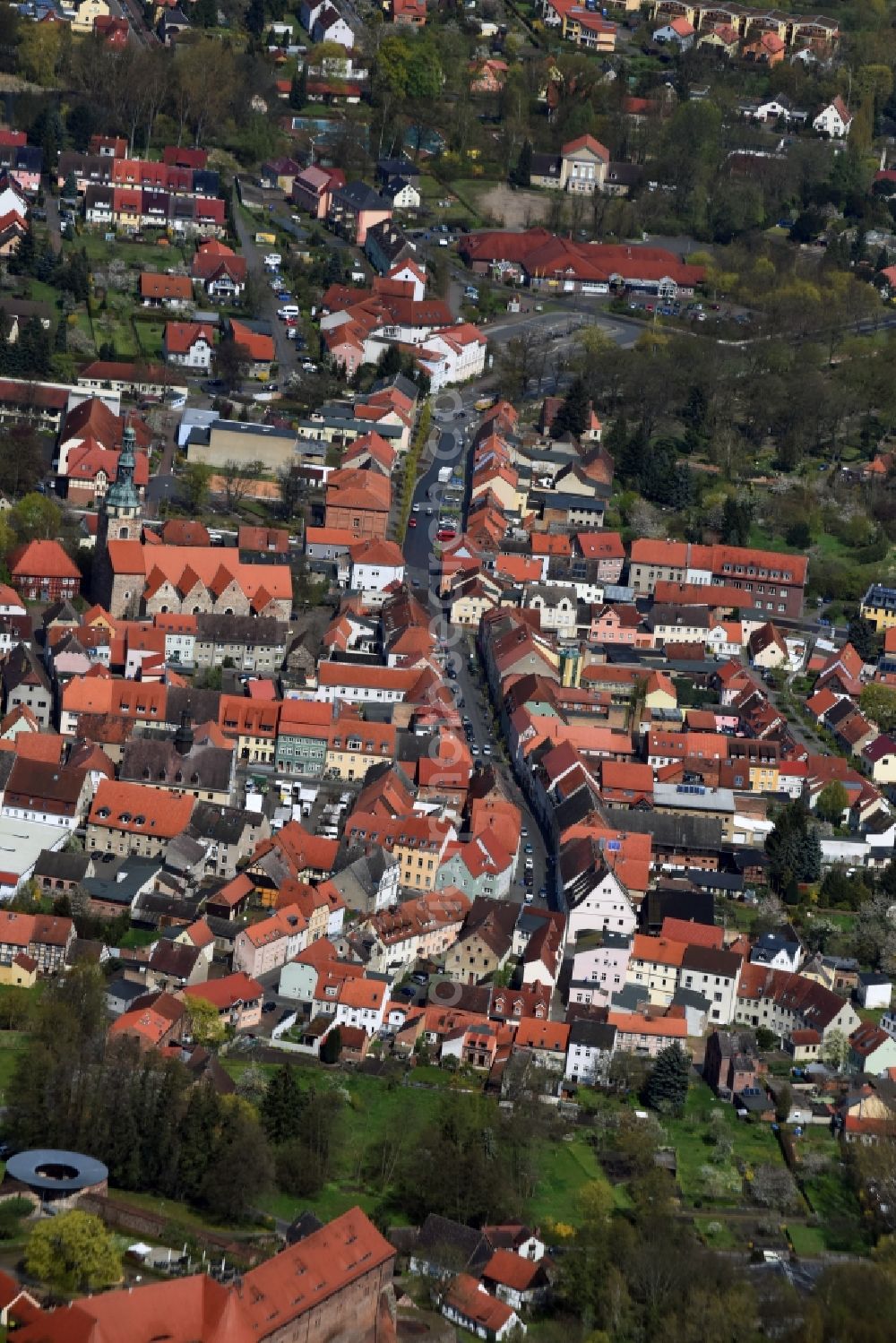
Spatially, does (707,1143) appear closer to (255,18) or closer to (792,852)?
(792,852)

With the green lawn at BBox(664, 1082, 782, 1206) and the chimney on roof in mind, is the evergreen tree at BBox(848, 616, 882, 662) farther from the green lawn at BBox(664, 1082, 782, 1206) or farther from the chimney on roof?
the green lawn at BBox(664, 1082, 782, 1206)

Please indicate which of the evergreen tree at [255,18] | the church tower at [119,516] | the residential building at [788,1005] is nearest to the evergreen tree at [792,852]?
the residential building at [788,1005]

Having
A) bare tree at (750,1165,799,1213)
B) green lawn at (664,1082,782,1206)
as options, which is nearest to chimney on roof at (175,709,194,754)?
green lawn at (664,1082,782,1206)

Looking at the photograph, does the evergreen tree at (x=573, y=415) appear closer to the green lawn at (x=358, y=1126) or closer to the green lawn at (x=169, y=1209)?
the green lawn at (x=358, y=1126)

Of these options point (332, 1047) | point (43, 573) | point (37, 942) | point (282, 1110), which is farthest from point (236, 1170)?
point (43, 573)

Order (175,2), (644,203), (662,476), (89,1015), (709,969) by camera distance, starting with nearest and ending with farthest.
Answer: (89,1015) → (709,969) → (662,476) → (644,203) → (175,2)

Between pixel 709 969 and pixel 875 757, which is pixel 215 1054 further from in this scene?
→ pixel 875 757

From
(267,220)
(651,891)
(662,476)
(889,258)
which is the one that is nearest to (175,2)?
(267,220)
